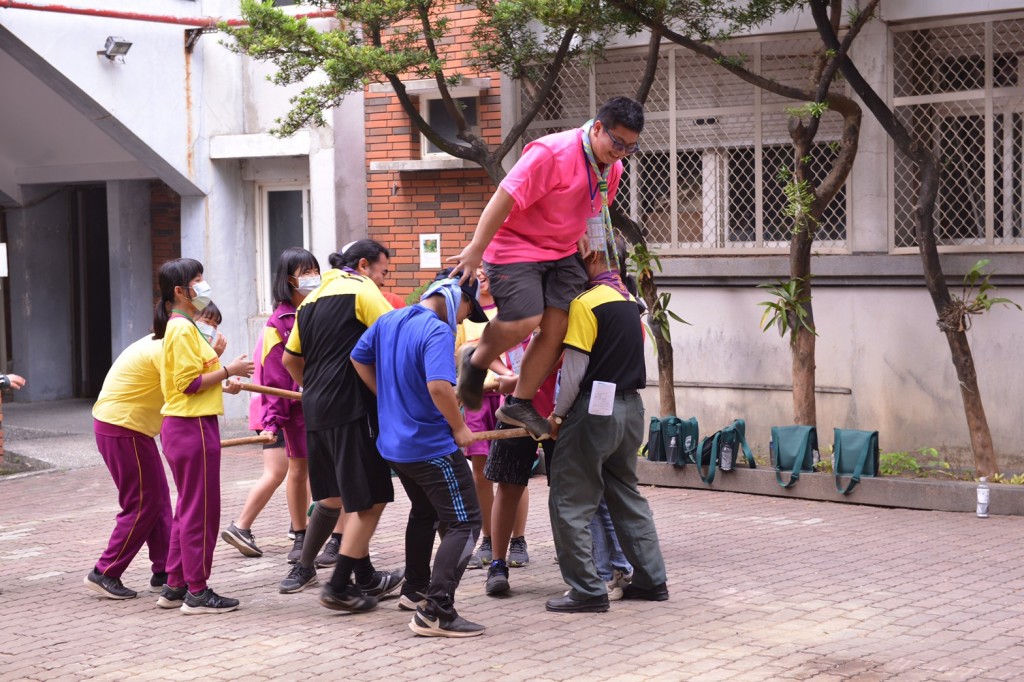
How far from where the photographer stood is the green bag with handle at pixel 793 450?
10.4 meters

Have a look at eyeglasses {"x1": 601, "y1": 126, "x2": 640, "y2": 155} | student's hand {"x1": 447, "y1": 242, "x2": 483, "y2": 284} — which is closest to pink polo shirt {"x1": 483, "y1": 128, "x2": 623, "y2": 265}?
eyeglasses {"x1": 601, "y1": 126, "x2": 640, "y2": 155}

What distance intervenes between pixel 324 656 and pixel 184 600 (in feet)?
4.22

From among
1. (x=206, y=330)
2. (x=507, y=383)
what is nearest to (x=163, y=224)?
(x=206, y=330)

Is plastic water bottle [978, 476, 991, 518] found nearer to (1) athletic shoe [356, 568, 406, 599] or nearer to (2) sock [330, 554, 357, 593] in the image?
(1) athletic shoe [356, 568, 406, 599]

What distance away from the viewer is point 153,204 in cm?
1673

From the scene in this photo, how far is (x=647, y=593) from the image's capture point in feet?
23.4

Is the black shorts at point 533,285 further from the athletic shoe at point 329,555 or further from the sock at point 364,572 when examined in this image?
the athletic shoe at point 329,555

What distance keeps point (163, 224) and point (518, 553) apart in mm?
10008

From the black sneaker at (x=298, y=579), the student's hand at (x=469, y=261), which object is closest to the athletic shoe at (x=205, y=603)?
the black sneaker at (x=298, y=579)

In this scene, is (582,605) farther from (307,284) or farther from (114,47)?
(114,47)

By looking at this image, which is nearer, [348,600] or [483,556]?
[348,600]

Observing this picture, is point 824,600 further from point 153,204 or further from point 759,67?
point 153,204

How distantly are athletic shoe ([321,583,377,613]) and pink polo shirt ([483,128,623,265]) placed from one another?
1837mm

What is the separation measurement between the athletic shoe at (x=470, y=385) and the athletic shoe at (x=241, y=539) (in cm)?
225
